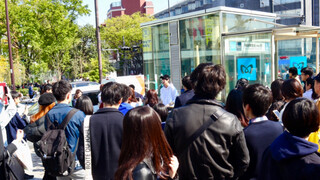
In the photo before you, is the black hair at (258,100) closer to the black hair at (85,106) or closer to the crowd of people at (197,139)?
the crowd of people at (197,139)

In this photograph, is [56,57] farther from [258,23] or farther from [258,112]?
[258,112]

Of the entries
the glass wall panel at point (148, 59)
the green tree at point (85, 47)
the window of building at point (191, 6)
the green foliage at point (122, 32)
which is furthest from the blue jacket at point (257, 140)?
the window of building at point (191, 6)

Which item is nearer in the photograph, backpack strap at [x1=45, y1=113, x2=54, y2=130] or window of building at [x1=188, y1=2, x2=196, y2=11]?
backpack strap at [x1=45, y1=113, x2=54, y2=130]

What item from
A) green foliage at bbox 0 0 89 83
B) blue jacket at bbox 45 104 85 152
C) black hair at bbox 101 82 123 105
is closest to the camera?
black hair at bbox 101 82 123 105

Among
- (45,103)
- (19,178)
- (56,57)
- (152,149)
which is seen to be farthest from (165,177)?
(56,57)

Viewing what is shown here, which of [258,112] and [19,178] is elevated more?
[258,112]

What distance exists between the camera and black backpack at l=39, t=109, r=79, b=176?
358 centimetres

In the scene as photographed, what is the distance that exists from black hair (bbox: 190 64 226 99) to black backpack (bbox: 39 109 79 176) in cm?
185

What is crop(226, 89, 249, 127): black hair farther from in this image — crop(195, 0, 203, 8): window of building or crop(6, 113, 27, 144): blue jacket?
crop(195, 0, 203, 8): window of building

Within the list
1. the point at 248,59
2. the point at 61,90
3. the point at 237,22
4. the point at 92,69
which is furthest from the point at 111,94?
the point at 92,69

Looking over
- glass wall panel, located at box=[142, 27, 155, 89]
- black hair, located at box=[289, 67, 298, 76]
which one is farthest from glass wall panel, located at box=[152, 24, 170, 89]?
black hair, located at box=[289, 67, 298, 76]

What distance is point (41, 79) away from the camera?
143 ft

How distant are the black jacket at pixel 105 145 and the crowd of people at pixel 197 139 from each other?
10mm

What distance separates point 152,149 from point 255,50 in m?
10.2
